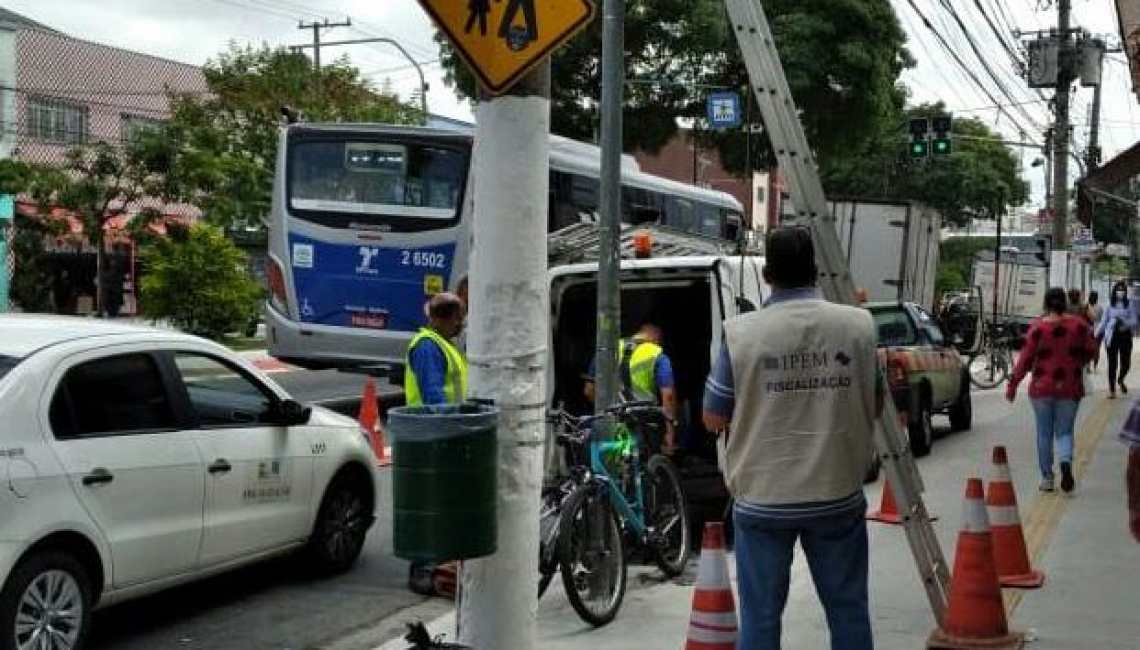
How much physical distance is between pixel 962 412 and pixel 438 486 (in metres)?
13.3

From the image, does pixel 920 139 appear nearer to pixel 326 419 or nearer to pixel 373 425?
pixel 373 425

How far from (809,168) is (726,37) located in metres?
24.7

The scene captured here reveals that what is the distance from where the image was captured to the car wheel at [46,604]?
209 inches

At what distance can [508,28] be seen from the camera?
14.4 ft

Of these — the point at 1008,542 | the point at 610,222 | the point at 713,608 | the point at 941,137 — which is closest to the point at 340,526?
the point at 610,222

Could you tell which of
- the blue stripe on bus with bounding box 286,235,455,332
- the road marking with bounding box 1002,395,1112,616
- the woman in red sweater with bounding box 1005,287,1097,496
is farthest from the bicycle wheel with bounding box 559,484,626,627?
the blue stripe on bus with bounding box 286,235,455,332

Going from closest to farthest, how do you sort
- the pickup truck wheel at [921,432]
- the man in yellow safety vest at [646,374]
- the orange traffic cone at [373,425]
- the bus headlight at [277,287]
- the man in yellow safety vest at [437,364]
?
the man in yellow safety vest at [437,364] < the man in yellow safety vest at [646,374] < the orange traffic cone at [373,425] < the pickup truck wheel at [921,432] < the bus headlight at [277,287]

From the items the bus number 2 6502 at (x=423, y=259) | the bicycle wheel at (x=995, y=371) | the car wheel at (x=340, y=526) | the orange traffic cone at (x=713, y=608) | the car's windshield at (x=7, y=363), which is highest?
the bus number 2 6502 at (x=423, y=259)

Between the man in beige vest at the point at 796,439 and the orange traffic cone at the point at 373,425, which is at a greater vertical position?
the man in beige vest at the point at 796,439

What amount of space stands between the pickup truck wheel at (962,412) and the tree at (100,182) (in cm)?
1850

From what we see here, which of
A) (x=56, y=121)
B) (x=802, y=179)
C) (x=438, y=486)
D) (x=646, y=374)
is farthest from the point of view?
(x=56, y=121)

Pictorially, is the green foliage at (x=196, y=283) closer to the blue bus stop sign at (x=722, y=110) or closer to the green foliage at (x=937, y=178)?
the blue bus stop sign at (x=722, y=110)

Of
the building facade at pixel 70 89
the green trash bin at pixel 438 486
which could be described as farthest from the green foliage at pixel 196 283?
the green trash bin at pixel 438 486

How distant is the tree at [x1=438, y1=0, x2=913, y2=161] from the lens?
2866 cm
